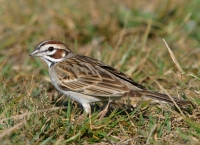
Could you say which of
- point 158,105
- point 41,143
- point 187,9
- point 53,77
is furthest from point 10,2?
point 41,143

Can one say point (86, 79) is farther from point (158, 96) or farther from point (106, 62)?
point (106, 62)

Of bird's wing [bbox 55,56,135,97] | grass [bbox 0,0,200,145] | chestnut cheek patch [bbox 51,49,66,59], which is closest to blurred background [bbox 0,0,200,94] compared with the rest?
grass [bbox 0,0,200,145]

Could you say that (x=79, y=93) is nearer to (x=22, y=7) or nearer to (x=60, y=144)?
(x=60, y=144)

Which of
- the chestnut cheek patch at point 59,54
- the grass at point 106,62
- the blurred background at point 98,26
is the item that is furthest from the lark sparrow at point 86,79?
the blurred background at point 98,26

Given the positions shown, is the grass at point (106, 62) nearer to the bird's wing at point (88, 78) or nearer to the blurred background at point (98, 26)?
the blurred background at point (98, 26)

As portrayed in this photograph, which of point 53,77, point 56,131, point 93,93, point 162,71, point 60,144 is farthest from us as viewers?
point 162,71

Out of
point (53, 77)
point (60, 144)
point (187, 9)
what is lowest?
point (60, 144)

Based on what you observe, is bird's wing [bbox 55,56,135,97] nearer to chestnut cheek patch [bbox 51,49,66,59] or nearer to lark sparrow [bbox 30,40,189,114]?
lark sparrow [bbox 30,40,189,114]
